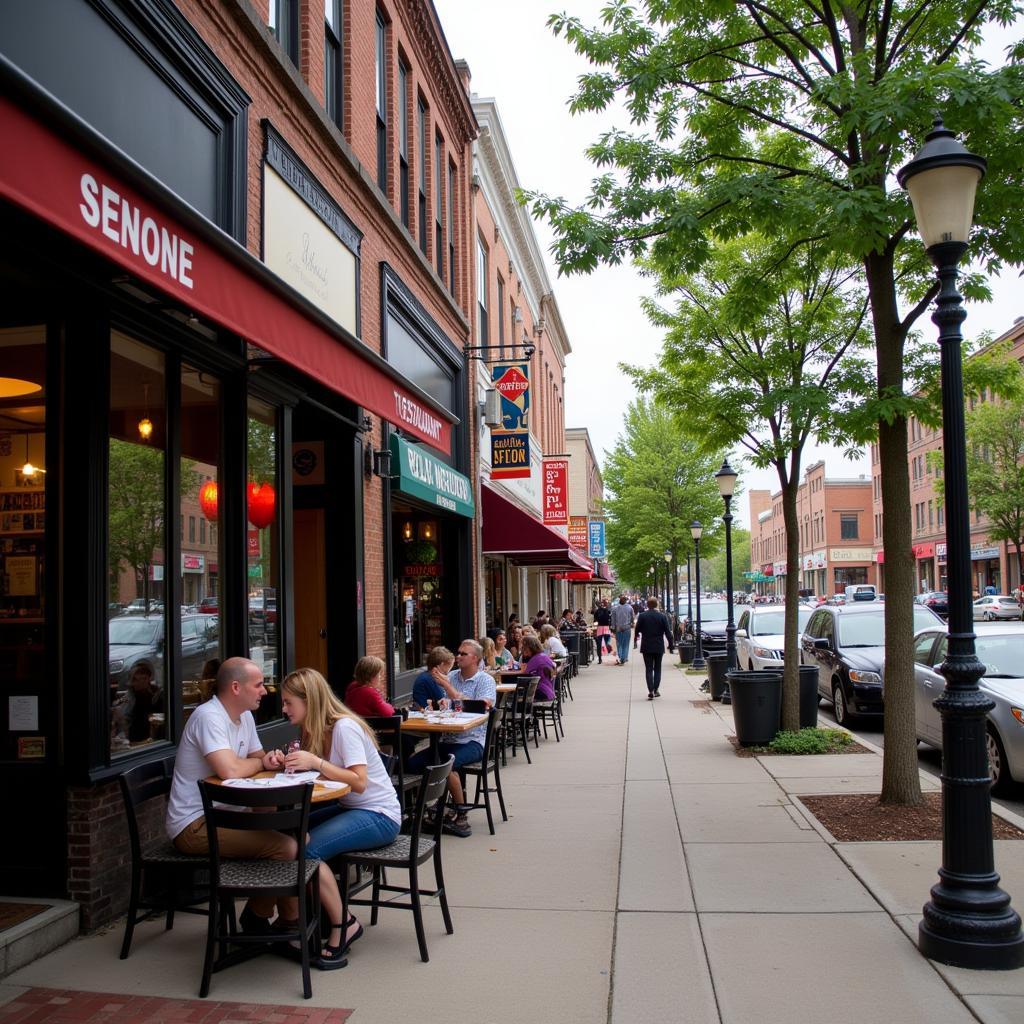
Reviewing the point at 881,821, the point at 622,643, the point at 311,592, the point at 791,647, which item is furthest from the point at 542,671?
the point at 622,643

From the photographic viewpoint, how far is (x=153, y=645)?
6344 mm

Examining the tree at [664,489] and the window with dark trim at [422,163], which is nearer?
the window with dark trim at [422,163]

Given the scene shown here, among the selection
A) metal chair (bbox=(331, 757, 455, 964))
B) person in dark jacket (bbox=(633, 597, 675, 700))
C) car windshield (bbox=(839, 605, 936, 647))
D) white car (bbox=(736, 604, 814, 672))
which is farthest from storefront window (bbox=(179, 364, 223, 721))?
person in dark jacket (bbox=(633, 597, 675, 700))

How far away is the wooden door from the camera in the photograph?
10.6 metres

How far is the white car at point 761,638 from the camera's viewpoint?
17203mm

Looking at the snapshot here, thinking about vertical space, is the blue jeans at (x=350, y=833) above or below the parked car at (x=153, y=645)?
below

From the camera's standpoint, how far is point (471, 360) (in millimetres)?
16484

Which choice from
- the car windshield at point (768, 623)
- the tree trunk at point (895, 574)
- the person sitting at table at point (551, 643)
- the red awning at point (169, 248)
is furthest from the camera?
the car windshield at point (768, 623)

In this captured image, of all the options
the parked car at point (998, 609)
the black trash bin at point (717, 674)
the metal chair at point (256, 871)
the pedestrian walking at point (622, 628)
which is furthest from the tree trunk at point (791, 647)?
the parked car at point (998, 609)

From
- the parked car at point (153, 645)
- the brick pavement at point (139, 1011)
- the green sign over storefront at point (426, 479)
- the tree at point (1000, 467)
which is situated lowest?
the brick pavement at point (139, 1011)

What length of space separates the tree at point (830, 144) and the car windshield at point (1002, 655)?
2169 mm

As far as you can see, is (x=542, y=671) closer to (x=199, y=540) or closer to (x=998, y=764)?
(x=998, y=764)

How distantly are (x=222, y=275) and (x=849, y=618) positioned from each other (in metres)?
12.6

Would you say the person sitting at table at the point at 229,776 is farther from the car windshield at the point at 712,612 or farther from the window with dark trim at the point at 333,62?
the car windshield at the point at 712,612
